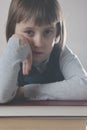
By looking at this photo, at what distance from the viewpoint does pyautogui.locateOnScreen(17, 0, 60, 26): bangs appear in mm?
472

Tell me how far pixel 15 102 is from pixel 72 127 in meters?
0.09

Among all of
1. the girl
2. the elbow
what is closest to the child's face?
the girl

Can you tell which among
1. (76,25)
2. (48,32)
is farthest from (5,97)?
(76,25)

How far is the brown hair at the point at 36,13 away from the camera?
473 mm

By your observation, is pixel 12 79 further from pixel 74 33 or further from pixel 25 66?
pixel 74 33

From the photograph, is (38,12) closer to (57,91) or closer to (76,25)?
(57,91)

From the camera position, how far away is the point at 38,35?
47cm

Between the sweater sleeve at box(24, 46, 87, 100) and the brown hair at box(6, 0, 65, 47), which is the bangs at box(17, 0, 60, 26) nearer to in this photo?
the brown hair at box(6, 0, 65, 47)

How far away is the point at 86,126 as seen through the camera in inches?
14.5

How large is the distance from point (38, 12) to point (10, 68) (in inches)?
4.9

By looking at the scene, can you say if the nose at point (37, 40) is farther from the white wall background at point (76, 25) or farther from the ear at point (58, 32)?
the white wall background at point (76, 25)

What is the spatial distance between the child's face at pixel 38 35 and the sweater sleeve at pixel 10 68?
0.05 meters

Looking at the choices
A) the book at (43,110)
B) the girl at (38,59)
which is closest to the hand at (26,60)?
the girl at (38,59)

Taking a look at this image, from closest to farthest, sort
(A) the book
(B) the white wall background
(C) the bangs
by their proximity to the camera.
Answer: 1. (A) the book
2. (C) the bangs
3. (B) the white wall background
